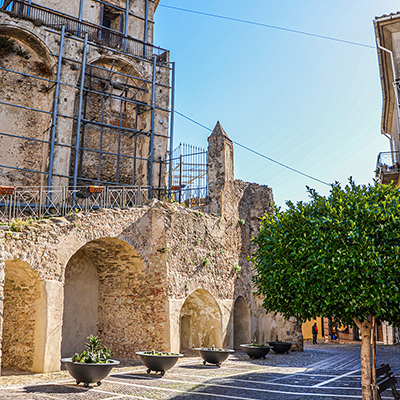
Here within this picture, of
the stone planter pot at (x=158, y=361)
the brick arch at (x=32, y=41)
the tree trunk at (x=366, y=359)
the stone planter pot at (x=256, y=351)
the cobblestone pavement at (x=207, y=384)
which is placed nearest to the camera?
the tree trunk at (x=366, y=359)

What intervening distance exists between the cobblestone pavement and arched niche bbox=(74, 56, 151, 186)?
11.0 metres

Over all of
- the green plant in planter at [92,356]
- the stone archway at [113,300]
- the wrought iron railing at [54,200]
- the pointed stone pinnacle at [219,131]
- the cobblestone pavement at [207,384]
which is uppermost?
the pointed stone pinnacle at [219,131]

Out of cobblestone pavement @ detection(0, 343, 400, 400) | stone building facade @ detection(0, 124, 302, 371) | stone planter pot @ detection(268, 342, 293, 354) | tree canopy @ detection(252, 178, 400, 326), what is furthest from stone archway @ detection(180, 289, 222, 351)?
tree canopy @ detection(252, 178, 400, 326)

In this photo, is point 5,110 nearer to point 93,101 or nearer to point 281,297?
point 93,101

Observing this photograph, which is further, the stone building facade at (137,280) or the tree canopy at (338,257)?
the stone building facade at (137,280)

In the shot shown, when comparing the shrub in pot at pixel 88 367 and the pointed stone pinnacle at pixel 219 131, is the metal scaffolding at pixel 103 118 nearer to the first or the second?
the pointed stone pinnacle at pixel 219 131

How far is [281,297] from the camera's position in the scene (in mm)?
8422

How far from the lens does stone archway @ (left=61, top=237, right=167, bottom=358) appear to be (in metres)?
15.3

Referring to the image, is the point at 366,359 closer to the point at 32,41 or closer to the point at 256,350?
the point at 256,350

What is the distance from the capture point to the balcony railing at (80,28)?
20328 mm

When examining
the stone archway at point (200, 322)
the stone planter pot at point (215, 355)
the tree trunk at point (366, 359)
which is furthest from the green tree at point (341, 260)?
the stone archway at point (200, 322)

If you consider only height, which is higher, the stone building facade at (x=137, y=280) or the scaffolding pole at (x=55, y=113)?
the scaffolding pole at (x=55, y=113)

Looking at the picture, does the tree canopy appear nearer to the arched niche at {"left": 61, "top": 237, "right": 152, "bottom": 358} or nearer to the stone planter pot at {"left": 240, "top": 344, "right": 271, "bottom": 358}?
the arched niche at {"left": 61, "top": 237, "right": 152, "bottom": 358}

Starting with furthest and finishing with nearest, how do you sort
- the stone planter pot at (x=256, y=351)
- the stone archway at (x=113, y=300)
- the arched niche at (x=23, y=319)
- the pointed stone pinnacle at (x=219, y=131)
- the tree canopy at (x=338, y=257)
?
the pointed stone pinnacle at (x=219, y=131), the stone planter pot at (x=256, y=351), the stone archway at (x=113, y=300), the arched niche at (x=23, y=319), the tree canopy at (x=338, y=257)
